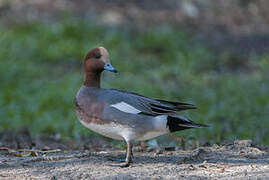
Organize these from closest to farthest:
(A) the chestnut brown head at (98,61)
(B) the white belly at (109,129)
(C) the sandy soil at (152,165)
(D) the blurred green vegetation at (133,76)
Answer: (C) the sandy soil at (152,165)
(B) the white belly at (109,129)
(A) the chestnut brown head at (98,61)
(D) the blurred green vegetation at (133,76)

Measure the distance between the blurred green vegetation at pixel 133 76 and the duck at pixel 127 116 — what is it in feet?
5.49

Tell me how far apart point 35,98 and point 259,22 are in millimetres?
5749

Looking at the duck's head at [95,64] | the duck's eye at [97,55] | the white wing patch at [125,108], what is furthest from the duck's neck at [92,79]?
the white wing patch at [125,108]

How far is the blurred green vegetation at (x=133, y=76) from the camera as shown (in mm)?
6070

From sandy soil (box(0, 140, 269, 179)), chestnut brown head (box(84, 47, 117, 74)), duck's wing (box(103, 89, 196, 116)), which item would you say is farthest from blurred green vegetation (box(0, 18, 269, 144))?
chestnut brown head (box(84, 47, 117, 74))

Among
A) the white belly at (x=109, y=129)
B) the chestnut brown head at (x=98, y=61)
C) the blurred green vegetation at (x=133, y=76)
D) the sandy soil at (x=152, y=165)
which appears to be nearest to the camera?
the sandy soil at (x=152, y=165)

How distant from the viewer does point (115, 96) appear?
354cm

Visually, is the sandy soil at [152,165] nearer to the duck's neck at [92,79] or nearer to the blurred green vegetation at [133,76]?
the duck's neck at [92,79]

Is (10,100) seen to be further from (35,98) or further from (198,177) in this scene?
(198,177)

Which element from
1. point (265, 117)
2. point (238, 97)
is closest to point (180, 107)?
point (265, 117)

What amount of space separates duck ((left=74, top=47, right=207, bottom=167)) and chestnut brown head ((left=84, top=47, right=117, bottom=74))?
165 millimetres

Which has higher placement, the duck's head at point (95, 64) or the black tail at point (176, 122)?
the duck's head at point (95, 64)

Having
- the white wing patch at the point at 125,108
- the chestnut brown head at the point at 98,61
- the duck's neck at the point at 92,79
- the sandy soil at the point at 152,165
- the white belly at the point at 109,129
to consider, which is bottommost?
the sandy soil at the point at 152,165

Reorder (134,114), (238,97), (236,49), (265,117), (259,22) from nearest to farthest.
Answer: (134,114), (265,117), (238,97), (236,49), (259,22)
